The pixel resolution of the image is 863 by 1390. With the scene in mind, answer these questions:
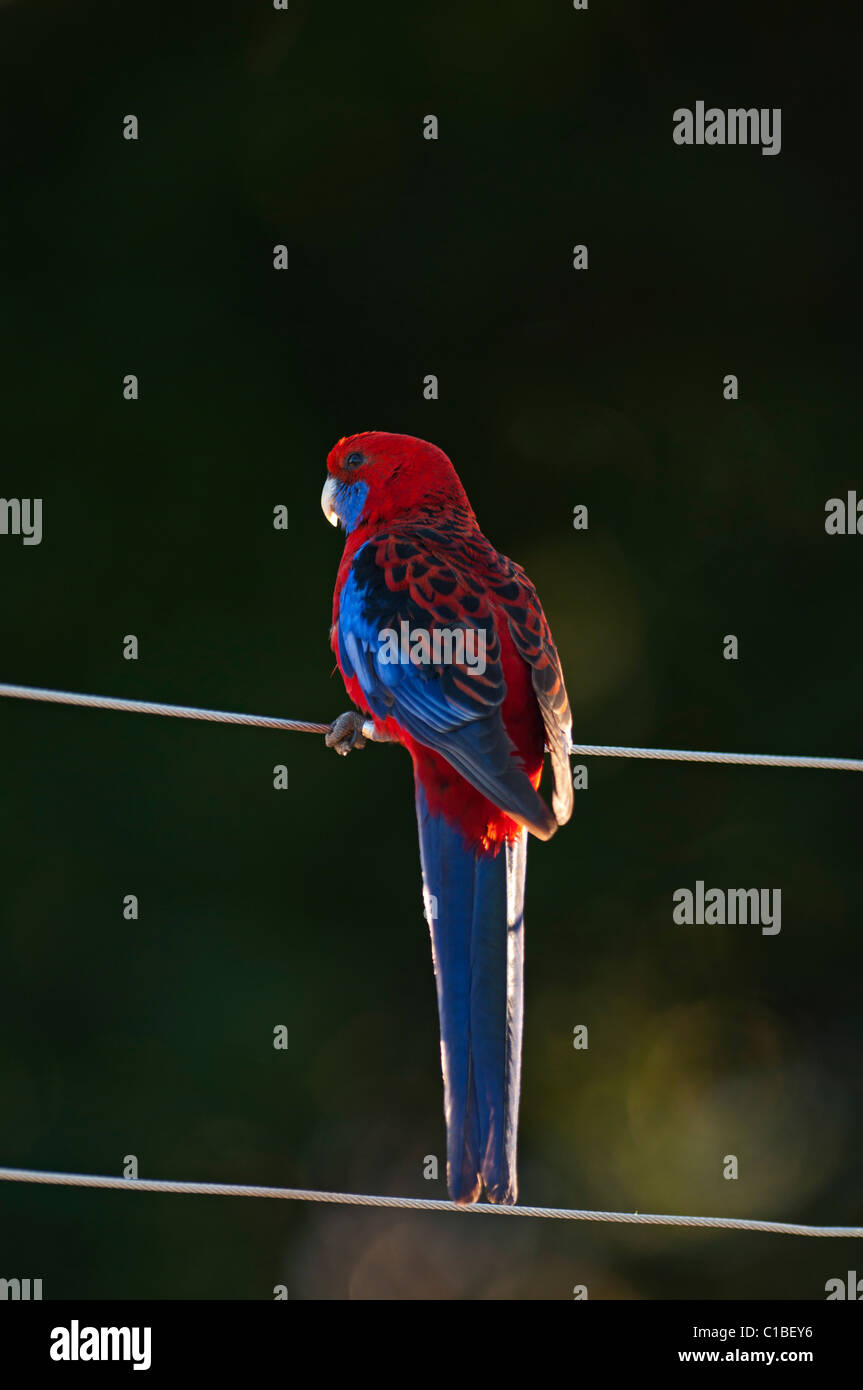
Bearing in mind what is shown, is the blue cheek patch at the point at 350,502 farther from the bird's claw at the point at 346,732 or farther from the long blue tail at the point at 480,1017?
the long blue tail at the point at 480,1017

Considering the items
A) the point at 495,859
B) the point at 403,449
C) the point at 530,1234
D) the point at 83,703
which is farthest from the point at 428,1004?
the point at 83,703

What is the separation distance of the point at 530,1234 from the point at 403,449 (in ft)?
10.8

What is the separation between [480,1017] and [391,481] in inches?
58.6

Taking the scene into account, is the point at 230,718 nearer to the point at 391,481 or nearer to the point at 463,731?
the point at 463,731

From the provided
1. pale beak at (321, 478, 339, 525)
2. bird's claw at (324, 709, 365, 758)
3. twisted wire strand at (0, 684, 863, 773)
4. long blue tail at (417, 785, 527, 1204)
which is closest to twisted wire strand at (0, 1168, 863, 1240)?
long blue tail at (417, 785, 527, 1204)

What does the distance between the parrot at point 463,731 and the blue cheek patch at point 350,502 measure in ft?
0.10

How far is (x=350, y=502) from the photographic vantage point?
3725 millimetres

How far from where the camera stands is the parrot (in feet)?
8.56

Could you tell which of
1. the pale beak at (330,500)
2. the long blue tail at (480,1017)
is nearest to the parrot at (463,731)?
the long blue tail at (480,1017)

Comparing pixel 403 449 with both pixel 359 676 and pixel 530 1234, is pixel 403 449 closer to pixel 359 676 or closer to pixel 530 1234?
pixel 359 676

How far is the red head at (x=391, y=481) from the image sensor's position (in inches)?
141

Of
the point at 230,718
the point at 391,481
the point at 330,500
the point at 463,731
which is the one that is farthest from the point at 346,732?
the point at 330,500

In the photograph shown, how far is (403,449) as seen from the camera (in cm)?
366

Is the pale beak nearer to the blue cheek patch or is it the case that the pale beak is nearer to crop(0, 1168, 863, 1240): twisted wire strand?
the blue cheek patch
